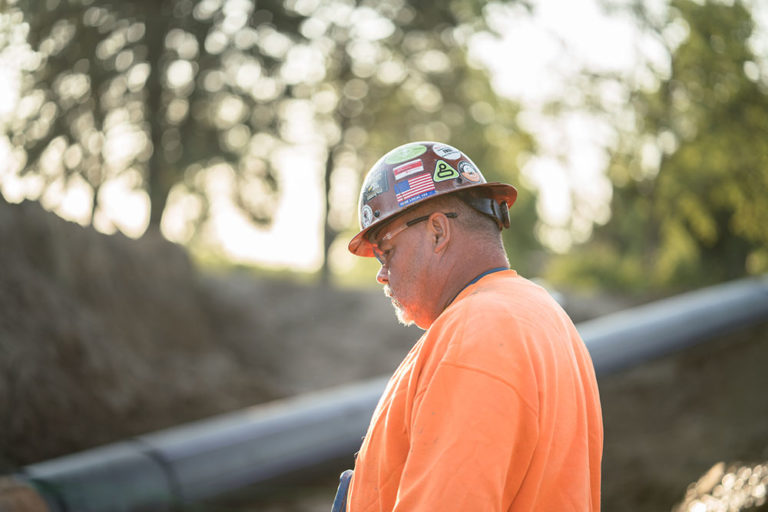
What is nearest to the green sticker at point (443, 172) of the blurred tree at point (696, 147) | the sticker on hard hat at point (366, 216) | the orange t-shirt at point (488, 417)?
the sticker on hard hat at point (366, 216)

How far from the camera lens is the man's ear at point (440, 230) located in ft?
7.66

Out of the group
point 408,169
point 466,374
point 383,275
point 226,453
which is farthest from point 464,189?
point 226,453

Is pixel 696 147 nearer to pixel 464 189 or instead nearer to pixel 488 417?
pixel 464 189

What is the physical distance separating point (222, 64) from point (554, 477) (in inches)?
673

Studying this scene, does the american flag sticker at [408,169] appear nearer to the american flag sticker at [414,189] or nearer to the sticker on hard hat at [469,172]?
the american flag sticker at [414,189]

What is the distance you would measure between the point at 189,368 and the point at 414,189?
436 inches

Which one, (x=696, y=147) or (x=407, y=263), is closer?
(x=407, y=263)

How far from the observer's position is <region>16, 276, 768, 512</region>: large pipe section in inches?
227

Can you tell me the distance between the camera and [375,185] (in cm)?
246

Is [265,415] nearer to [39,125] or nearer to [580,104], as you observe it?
[39,125]

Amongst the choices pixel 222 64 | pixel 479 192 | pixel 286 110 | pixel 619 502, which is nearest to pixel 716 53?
pixel 286 110

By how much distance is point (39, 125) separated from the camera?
1568cm

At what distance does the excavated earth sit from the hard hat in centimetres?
493

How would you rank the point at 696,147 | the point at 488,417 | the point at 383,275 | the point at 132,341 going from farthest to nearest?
the point at 696,147
the point at 132,341
the point at 383,275
the point at 488,417
